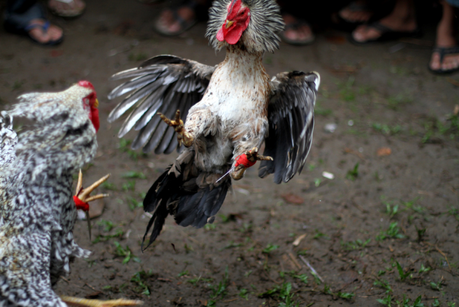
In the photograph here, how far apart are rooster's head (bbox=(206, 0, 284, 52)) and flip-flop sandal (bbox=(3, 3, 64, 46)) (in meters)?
3.68

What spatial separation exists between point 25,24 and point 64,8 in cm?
78

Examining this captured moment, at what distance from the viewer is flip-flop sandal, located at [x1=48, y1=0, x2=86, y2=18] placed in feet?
18.6

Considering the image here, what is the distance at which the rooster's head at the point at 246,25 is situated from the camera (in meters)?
2.24

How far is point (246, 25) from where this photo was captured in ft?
7.41

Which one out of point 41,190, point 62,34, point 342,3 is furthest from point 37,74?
point 342,3

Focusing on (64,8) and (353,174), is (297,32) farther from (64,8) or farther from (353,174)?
(64,8)

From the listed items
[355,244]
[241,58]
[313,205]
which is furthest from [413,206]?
[241,58]

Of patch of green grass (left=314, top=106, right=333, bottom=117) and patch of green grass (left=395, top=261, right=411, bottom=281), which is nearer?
patch of green grass (left=395, top=261, right=411, bottom=281)

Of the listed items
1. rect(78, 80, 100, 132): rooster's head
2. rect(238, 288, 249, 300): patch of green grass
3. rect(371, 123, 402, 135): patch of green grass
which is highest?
rect(78, 80, 100, 132): rooster's head

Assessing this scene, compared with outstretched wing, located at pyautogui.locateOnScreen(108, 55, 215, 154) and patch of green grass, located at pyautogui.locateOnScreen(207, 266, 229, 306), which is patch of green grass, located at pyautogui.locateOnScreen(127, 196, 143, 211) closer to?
outstretched wing, located at pyautogui.locateOnScreen(108, 55, 215, 154)

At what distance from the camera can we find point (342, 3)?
6.20 m

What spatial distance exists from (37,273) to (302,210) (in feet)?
7.37

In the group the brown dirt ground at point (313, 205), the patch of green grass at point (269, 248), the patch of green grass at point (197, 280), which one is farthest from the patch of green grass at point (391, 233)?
the patch of green grass at point (197, 280)

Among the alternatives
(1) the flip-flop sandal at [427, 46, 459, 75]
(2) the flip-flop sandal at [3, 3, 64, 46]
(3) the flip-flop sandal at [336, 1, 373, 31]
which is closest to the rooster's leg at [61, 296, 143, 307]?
(2) the flip-flop sandal at [3, 3, 64, 46]
